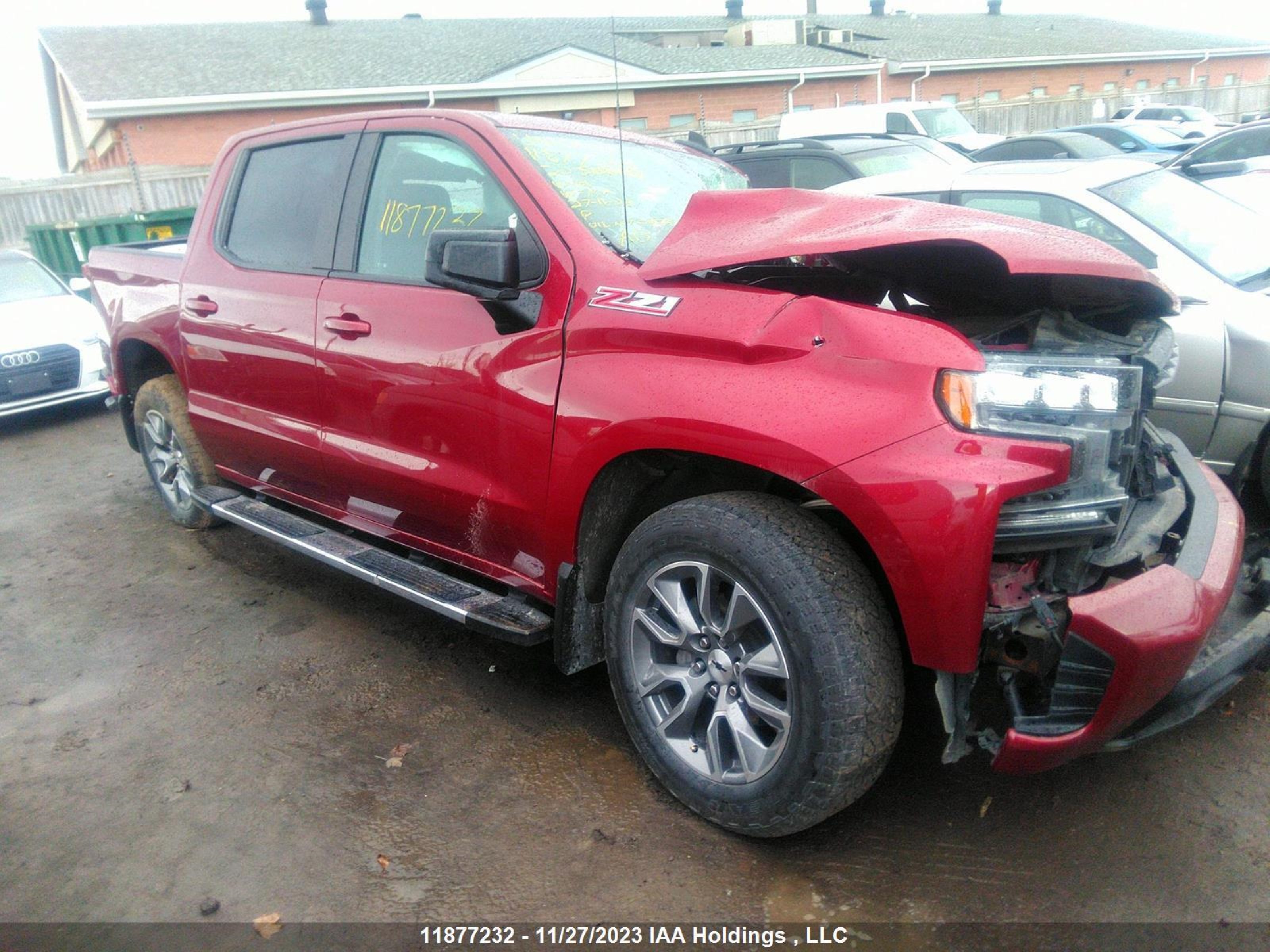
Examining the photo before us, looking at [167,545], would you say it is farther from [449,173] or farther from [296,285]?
[449,173]

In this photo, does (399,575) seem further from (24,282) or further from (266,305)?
(24,282)

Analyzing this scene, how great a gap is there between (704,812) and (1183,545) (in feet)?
4.62

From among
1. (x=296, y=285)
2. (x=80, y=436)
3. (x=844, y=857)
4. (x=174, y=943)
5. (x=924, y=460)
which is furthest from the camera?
(x=80, y=436)

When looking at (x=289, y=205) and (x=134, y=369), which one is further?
(x=134, y=369)

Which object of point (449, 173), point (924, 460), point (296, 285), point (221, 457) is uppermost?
point (449, 173)

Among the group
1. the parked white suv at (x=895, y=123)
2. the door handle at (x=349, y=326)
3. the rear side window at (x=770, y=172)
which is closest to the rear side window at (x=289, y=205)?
the door handle at (x=349, y=326)

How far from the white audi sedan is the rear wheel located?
3054mm

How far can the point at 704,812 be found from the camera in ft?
8.65

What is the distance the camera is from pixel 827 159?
368 inches

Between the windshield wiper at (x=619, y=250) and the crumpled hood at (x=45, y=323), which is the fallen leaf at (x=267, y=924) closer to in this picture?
the windshield wiper at (x=619, y=250)

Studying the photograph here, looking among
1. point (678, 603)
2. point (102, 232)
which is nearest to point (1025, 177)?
point (678, 603)

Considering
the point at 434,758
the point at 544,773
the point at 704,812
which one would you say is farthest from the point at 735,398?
the point at 434,758

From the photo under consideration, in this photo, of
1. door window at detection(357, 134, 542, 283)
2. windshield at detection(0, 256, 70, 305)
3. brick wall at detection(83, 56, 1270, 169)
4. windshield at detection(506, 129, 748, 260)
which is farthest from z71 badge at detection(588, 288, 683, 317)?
brick wall at detection(83, 56, 1270, 169)

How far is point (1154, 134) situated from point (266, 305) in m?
19.3
